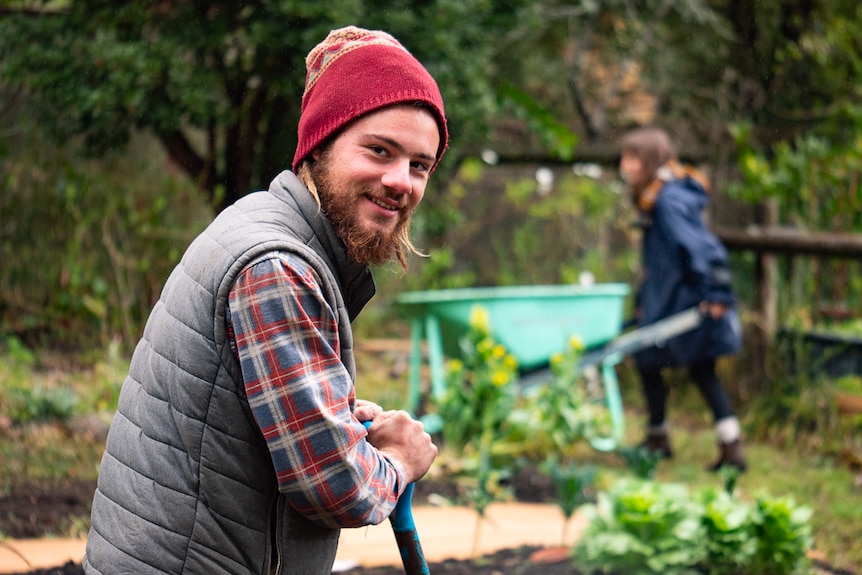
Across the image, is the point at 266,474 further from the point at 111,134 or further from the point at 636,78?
the point at 636,78

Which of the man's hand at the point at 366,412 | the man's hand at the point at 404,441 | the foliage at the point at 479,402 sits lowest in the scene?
the foliage at the point at 479,402

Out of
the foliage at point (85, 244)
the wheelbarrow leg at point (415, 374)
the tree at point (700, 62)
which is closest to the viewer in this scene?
the foliage at point (85, 244)

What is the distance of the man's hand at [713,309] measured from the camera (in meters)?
4.89

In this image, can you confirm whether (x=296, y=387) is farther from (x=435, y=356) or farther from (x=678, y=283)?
(x=678, y=283)

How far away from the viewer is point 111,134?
4.44m

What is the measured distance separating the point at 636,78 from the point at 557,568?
26.8 ft

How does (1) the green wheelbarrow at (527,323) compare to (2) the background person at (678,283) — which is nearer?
(2) the background person at (678,283)

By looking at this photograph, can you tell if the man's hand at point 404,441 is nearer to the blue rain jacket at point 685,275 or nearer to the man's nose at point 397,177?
the man's nose at point 397,177

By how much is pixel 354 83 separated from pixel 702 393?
4013 mm

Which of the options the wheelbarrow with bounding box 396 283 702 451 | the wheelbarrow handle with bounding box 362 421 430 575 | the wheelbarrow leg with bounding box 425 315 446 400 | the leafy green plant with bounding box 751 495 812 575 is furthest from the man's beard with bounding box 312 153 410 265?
the wheelbarrow leg with bounding box 425 315 446 400

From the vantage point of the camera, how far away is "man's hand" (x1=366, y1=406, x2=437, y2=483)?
162 cm

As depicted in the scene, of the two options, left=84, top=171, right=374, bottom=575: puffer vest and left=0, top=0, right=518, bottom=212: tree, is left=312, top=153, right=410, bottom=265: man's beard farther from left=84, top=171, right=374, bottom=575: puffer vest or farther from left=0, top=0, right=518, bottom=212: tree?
left=0, top=0, right=518, bottom=212: tree

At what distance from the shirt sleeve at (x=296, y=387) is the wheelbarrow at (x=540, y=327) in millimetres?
3494

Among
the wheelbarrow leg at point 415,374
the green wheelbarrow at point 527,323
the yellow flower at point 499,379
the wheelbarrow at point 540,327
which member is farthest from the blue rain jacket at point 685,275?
the yellow flower at point 499,379
